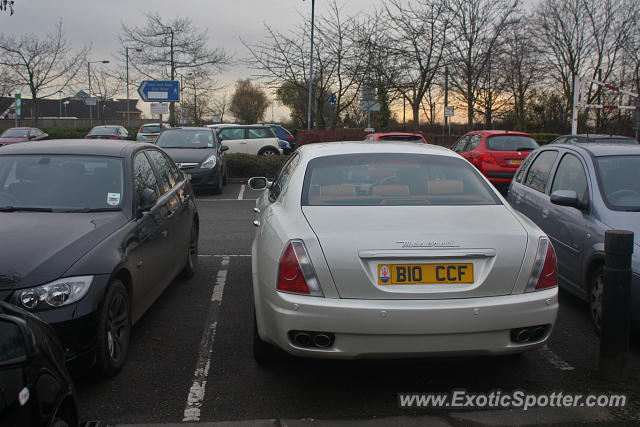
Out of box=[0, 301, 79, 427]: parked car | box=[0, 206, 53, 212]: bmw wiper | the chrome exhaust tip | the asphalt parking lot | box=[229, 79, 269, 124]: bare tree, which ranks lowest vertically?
the asphalt parking lot

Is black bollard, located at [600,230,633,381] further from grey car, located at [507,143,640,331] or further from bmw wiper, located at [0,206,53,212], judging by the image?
bmw wiper, located at [0,206,53,212]

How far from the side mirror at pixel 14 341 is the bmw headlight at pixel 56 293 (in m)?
1.11

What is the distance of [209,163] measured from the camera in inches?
567

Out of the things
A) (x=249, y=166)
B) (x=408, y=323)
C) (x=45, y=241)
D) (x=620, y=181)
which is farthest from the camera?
(x=249, y=166)

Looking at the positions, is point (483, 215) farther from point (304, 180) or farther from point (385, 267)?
point (304, 180)

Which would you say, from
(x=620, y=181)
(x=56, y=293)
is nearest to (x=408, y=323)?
(x=56, y=293)

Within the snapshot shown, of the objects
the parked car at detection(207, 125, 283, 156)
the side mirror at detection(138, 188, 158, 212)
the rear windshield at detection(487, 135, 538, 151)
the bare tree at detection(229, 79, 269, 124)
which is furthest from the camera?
the bare tree at detection(229, 79, 269, 124)

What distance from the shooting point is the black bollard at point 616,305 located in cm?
368

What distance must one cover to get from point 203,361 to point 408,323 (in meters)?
1.73

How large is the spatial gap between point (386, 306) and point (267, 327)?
752mm

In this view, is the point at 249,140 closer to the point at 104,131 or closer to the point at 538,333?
the point at 104,131

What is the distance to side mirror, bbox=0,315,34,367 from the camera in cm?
216

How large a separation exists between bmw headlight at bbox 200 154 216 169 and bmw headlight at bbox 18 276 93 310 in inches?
427

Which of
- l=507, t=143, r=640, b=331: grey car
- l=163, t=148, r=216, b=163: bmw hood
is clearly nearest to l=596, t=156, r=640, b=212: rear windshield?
l=507, t=143, r=640, b=331: grey car
